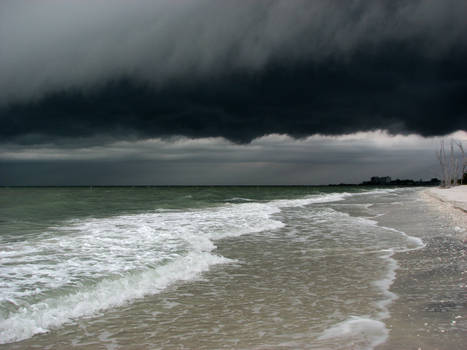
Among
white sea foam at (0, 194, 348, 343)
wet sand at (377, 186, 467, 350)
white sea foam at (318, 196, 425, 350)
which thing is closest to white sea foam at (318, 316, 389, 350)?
white sea foam at (318, 196, 425, 350)

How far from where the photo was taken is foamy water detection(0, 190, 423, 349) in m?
5.22

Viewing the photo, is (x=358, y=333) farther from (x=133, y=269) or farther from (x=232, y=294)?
(x=133, y=269)

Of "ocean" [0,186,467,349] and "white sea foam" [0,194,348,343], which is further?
"white sea foam" [0,194,348,343]

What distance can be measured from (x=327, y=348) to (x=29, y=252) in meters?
8.73

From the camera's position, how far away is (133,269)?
831 centimetres

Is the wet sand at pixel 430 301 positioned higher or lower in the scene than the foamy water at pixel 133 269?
higher

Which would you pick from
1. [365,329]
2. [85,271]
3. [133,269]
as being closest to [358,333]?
[365,329]

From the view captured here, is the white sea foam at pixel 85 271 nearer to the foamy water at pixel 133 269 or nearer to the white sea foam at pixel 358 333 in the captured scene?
the foamy water at pixel 133 269

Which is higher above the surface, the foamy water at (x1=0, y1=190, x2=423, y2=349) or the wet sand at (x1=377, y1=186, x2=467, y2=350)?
the wet sand at (x1=377, y1=186, x2=467, y2=350)

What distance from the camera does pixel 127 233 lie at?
46.3 feet

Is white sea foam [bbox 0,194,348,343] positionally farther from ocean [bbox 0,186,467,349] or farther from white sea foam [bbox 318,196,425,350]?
white sea foam [bbox 318,196,425,350]

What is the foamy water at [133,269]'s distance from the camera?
522cm

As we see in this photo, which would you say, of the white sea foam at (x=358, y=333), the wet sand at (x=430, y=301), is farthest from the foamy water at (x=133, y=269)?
the wet sand at (x=430, y=301)

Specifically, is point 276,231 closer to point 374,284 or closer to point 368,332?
point 374,284
